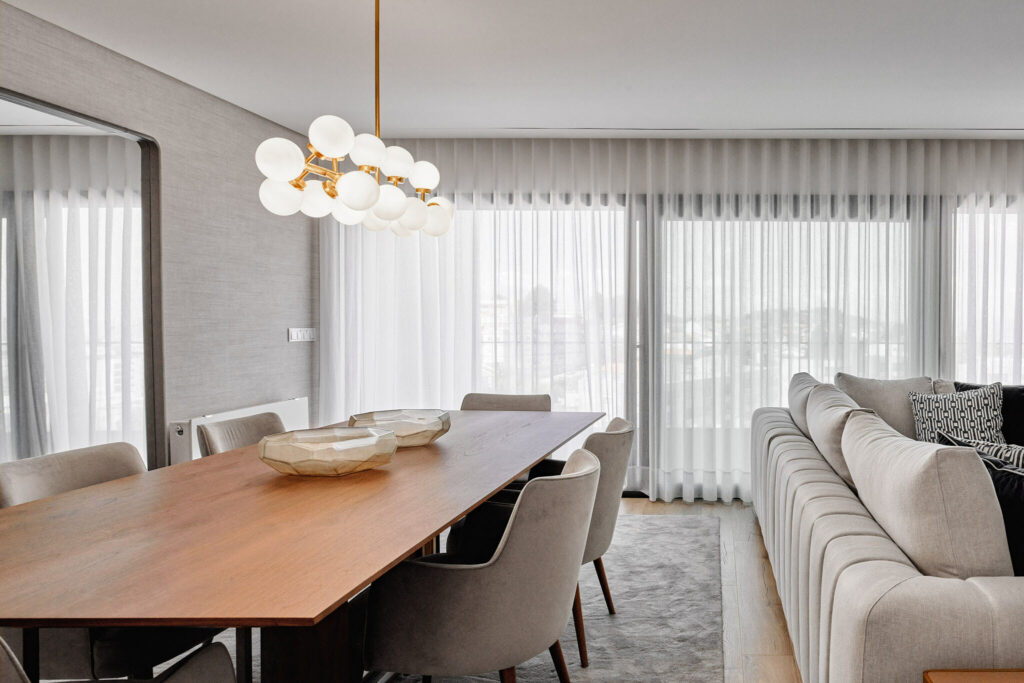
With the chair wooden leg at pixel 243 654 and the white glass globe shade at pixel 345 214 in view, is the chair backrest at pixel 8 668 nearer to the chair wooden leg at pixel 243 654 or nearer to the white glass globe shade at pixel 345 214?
the chair wooden leg at pixel 243 654

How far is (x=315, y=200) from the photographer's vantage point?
8.18 feet

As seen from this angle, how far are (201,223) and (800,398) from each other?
129 inches

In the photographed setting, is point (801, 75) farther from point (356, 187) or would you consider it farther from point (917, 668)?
point (917, 668)

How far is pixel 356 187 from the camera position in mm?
2199

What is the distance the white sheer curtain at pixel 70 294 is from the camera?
2.92m

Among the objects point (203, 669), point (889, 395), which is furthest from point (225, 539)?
point (889, 395)

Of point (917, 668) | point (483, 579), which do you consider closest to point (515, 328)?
point (483, 579)

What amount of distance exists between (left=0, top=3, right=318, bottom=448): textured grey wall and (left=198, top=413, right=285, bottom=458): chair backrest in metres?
0.84

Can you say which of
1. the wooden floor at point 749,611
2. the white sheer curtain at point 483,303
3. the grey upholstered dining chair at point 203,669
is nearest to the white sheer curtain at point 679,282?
the white sheer curtain at point 483,303

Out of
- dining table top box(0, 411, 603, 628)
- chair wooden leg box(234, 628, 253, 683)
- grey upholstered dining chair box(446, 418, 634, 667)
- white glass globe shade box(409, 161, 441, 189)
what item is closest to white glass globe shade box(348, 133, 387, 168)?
white glass globe shade box(409, 161, 441, 189)

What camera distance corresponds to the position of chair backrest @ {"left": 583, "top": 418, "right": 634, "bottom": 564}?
8.39 feet

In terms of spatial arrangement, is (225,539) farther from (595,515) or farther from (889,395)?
(889,395)

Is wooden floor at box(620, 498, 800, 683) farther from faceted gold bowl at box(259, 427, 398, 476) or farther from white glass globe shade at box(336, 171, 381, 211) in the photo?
white glass globe shade at box(336, 171, 381, 211)

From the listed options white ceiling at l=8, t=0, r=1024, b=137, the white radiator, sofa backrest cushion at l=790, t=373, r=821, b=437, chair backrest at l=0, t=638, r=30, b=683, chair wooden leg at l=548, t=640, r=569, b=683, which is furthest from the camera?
the white radiator
